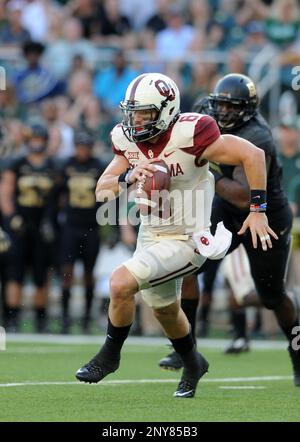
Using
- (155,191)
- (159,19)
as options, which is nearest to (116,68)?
(159,19)

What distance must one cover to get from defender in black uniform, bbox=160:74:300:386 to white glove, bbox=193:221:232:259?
1084 millimetres

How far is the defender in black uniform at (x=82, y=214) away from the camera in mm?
12199

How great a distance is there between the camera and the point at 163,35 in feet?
48.1

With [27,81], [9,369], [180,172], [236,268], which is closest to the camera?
[180,172]

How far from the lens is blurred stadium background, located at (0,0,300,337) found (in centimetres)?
1291

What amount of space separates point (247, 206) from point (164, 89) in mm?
1458

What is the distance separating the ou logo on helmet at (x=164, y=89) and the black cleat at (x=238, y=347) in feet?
13.7

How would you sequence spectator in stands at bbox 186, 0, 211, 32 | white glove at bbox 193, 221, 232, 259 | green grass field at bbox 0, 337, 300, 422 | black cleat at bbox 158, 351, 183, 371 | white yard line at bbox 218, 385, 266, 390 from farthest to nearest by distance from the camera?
spectator in stands at bbox 186, 0, 211, 32, black cleat at bbox 158, 351, 183, 371, white yard line at bbox 218, 385, 266, 390, white glove at bbox 193, 221, 232, 259, green grass field at bbox 0, 337, 300, 422

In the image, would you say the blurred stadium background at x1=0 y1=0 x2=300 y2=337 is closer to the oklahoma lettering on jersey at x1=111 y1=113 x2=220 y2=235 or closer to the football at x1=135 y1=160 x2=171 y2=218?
the oklahoma lettering on jersey at x1=111 y1=113 x2=220 y2=235

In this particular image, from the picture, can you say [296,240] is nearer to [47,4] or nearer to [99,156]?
[99,156]

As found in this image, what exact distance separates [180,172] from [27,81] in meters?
7.89

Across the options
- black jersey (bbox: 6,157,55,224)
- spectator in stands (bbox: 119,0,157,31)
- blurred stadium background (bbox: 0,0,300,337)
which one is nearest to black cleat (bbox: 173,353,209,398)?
blurred stadium background (bbox: 0,0,300,337)
